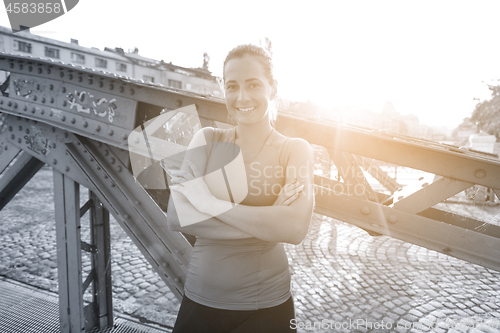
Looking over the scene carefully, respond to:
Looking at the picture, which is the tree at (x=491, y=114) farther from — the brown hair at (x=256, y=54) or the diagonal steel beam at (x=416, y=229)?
the brown hair at (x=256, y=54)

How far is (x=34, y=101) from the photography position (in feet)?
9.36

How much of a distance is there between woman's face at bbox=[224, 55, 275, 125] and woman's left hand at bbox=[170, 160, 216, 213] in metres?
0.38

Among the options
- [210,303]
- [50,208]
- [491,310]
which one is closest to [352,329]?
[491,310]

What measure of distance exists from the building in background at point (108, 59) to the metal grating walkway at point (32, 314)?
28553 mm

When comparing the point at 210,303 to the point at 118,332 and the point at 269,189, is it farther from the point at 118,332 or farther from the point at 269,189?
the point at 118,332

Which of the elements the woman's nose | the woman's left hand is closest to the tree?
the woman's nose

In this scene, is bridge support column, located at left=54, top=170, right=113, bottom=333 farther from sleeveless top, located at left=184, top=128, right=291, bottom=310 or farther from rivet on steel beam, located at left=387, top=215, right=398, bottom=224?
rivet on steel beam, located at left=387, top=215, right=398, bottom=224

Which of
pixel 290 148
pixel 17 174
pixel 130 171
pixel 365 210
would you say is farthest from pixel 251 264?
pixel 17 174

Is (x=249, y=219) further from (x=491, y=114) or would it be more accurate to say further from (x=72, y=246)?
(x=491, y=114)

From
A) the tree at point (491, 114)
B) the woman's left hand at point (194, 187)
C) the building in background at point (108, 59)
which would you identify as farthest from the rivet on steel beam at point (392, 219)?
the building in background at point (108, 59)

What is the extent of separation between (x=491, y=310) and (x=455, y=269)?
1.56m

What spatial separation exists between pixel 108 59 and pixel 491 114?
39.3 metres

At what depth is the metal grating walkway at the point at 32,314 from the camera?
386 centimetres

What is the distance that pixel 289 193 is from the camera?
1587mm
